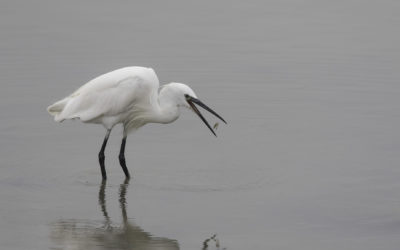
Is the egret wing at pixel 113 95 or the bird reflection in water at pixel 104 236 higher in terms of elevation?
the egret wing at pixel 113 95

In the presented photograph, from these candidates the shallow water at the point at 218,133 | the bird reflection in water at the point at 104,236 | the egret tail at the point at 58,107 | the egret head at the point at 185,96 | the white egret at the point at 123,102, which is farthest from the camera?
the egret tail at the point at 58,107

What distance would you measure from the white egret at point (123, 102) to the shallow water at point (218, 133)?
0.53m

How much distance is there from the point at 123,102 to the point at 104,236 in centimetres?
225

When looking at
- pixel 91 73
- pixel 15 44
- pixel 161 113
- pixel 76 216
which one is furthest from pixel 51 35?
pixel 76 216

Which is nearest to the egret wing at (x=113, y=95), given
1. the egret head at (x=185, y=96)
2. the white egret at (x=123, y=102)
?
the white egret at (x=123, y=102)

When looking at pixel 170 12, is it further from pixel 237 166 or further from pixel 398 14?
pixel 237 166

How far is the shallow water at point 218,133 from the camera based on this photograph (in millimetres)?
8180

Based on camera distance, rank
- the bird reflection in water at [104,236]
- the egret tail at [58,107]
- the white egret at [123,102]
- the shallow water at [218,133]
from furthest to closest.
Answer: the egret tail at [58,107], the white egret at [123,102], the shallow water at [218,133], the bird reflection in water at [104,236]

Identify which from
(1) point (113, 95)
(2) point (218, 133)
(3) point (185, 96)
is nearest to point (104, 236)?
(3) point (185, 96)

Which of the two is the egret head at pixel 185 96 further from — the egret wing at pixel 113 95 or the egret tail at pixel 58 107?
the egret tail at pixel 58 107

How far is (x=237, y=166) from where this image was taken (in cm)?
1002

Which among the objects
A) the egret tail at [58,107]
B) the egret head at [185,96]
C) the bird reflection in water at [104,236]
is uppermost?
the egret tail at [58,107]

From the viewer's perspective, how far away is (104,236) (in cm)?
786

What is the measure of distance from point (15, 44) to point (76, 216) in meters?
7.09
